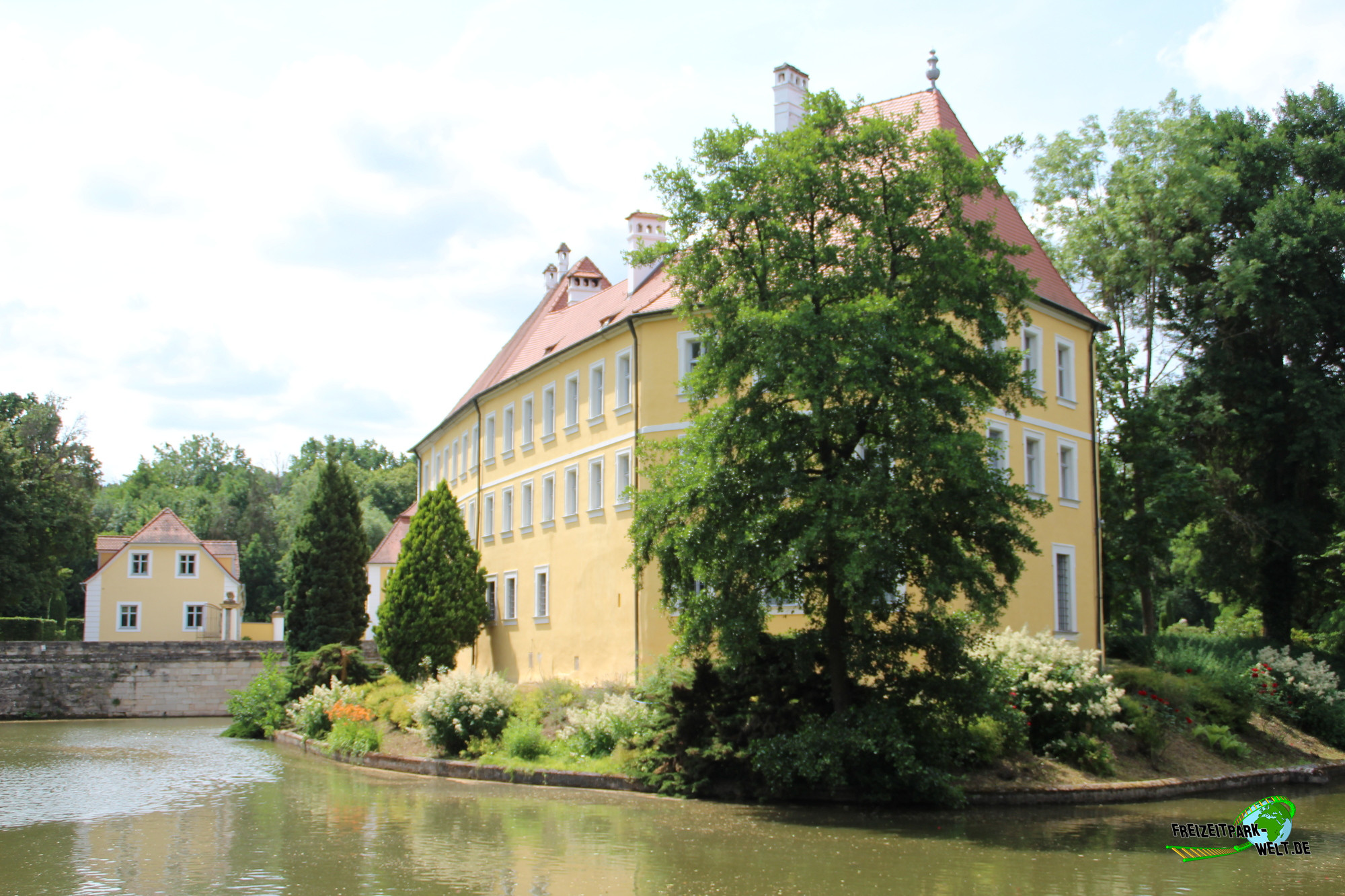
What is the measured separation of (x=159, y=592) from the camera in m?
55.9

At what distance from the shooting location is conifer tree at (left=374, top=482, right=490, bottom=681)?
1280 inches

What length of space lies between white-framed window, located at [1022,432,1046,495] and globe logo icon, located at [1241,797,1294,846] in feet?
36.4

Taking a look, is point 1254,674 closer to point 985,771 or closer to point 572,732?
point 985,771

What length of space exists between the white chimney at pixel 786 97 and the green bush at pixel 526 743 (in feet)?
57.8

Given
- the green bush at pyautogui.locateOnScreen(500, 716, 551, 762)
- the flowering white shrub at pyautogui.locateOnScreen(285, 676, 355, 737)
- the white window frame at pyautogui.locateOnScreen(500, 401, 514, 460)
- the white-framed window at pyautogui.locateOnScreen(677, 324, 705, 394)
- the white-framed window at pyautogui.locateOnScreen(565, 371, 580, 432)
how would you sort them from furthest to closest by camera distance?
1. the white window frame at pyautogui.locateOnScreen(500, 401, 514, 460)
2. the white-framed window at pyautogui.locateOnScreen(565, 371, 580, 432)
3. the white-framed window at pyautogui.locateOnScreen(677, 324, 705, 394)
4. the flowering white shrub at pyautogui.locateOnScreen(285, 676, 355, 737)
5. the green bush at pyautogui.locateOnScreen(500, 716, 551, 762)

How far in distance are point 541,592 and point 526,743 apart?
13.9 meters

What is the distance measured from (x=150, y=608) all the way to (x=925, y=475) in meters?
49.1

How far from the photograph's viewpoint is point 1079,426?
106ft

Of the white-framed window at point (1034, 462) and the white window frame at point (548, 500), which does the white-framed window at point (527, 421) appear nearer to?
the white window frame at point (548, 500)

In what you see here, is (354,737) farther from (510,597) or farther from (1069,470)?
(1069,470)

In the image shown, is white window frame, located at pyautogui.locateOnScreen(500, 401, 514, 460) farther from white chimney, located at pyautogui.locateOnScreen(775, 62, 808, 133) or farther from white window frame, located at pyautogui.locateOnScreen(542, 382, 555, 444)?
white chimney, located at pyautogui.locateOnScreen(775, 62, 808, 133)

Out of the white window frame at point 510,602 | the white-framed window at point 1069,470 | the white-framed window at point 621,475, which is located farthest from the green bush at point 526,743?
the white-framed window at point 1069,470
